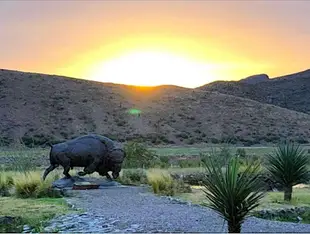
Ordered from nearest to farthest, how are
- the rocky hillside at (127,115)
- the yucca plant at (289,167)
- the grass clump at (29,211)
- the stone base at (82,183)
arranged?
the grass clump at (29,211)
the yucca plant at (289,167)
the stone base at (82,183)
the rocky hillside at (127,115)

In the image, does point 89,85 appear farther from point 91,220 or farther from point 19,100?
point 91,220

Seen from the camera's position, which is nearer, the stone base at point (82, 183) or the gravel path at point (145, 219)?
the gravel path at point (145, 219)

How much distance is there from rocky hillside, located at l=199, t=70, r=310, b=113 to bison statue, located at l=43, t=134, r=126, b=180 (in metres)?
85.0

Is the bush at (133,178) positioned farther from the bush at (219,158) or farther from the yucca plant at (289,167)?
the yucca plant at (289,167)

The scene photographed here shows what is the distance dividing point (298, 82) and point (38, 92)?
172ft

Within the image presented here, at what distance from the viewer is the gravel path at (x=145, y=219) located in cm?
1234

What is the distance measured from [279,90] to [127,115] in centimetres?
4254

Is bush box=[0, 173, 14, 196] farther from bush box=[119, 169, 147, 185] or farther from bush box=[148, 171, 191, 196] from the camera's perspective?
bush box=[148, 171, 191, 196]

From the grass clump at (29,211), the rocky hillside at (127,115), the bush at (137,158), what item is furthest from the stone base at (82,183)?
the rocky hillside at (127,115)

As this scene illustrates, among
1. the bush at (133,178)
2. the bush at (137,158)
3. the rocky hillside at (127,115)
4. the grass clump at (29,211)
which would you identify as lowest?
the grass clump at (29,211)

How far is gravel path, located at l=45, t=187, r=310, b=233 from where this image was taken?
12.3m

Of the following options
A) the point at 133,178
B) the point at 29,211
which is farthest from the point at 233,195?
the point at 133,178

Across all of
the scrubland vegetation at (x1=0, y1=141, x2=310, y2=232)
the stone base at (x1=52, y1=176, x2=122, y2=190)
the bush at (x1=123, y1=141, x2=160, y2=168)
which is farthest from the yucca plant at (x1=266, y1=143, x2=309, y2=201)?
the bush at (x1=123, y1=141, x2=160, y2=168)

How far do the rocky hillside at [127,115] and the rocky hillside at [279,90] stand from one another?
17.6 m
